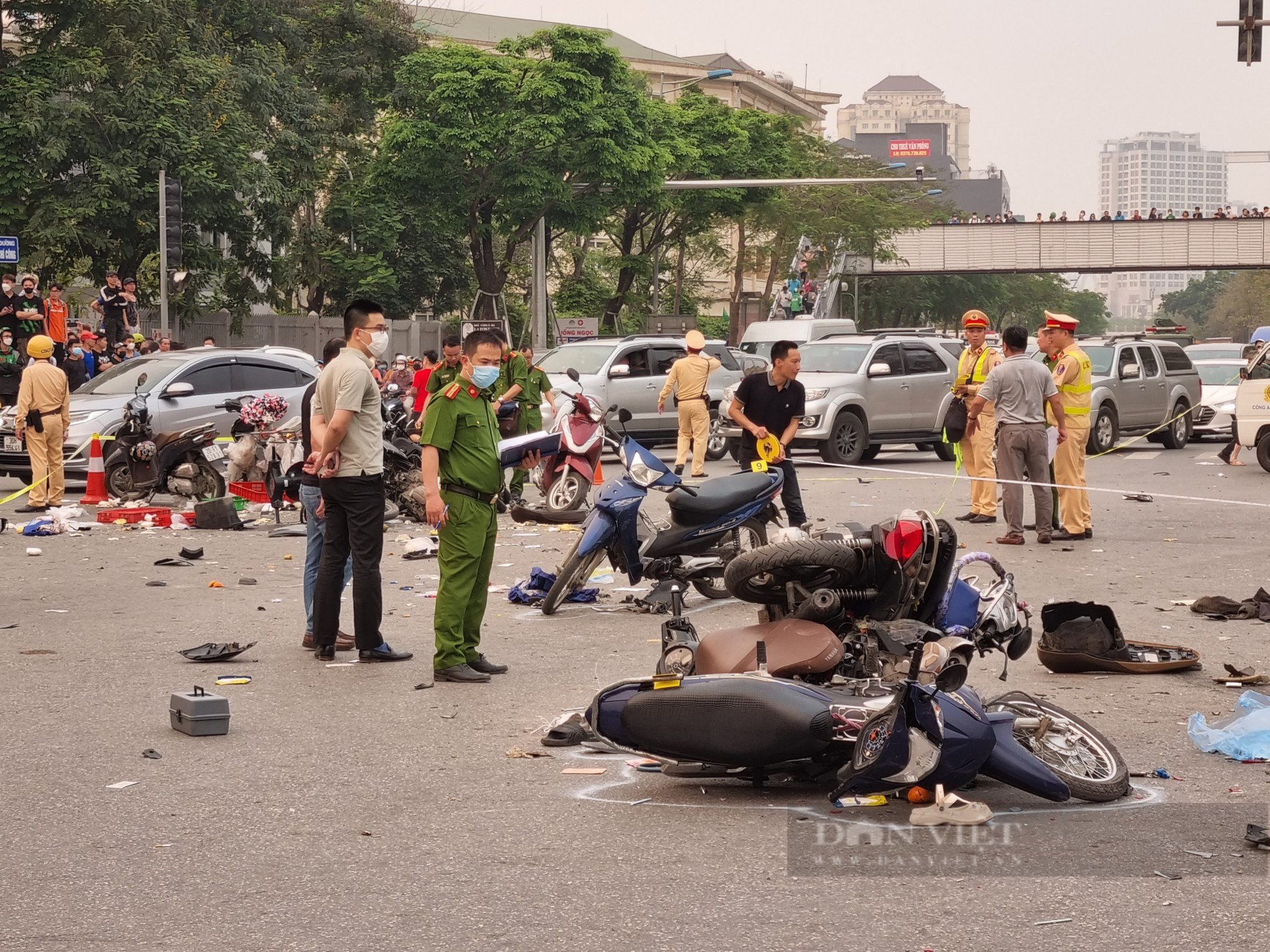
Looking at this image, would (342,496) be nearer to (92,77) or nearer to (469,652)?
(469,652)

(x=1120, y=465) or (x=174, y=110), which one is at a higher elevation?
(x=174, y=110)

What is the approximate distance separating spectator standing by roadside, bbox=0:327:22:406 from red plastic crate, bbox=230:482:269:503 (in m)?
7.41

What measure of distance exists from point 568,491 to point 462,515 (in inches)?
332

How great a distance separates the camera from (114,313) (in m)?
27.4

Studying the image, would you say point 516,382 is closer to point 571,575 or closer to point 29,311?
point 29,311

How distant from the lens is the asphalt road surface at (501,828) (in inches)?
186

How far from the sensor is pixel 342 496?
364 inches

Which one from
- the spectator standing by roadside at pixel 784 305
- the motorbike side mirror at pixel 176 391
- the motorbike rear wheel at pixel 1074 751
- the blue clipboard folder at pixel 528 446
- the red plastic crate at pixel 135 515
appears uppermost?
the spectator standing by roadside at pixel 784 305

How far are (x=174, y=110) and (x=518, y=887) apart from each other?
104ft

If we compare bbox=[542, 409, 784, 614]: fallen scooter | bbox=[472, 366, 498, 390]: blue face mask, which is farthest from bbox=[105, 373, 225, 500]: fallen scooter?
bbox=[472, 366, 498, 390]: blue face mask

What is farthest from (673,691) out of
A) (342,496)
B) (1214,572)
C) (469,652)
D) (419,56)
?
(419,56)

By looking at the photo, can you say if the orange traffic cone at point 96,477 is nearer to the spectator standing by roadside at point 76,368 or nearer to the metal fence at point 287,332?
the spectator standing by roadside at point 76,368

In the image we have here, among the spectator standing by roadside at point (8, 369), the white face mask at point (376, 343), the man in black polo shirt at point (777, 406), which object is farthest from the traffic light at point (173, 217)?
the white face mask at point (376, 343)

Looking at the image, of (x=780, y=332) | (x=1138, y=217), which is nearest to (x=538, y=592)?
(x=780, y=332)
